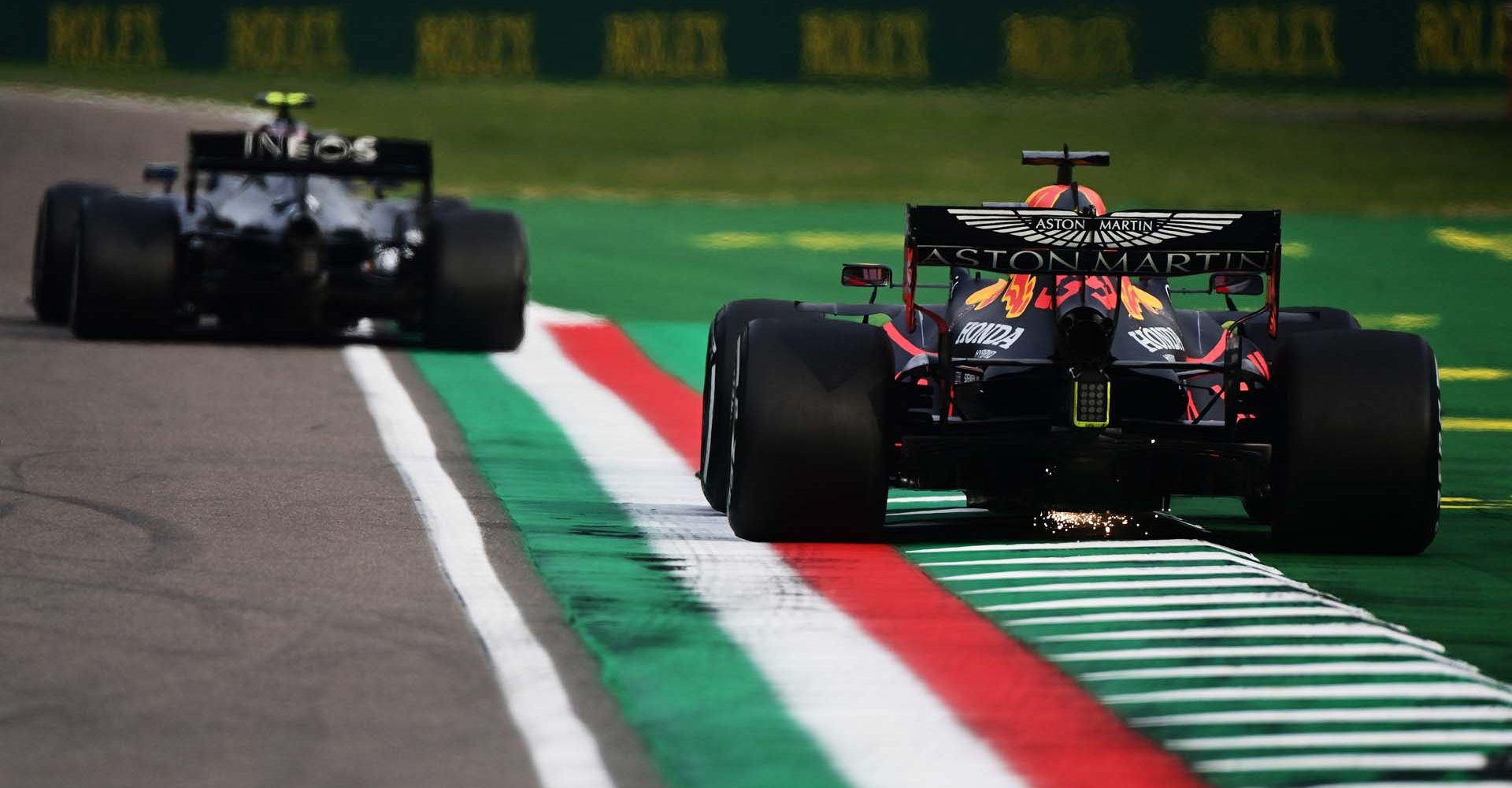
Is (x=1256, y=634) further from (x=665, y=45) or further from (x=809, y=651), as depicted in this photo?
(x=665, y=45)

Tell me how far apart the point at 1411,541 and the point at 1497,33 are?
3262 centimetres

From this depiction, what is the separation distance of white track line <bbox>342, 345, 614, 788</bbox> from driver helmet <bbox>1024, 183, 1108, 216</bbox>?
2.53 m

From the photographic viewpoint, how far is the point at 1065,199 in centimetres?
1068

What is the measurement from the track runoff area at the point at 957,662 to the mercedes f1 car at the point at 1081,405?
0.24 m

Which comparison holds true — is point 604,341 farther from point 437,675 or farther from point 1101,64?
point 1101,64

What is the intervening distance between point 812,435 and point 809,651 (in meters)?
1.82

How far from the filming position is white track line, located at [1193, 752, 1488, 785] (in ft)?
20.2

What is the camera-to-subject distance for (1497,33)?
133 feet

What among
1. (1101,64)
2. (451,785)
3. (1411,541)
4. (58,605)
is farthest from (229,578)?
(1101,64)

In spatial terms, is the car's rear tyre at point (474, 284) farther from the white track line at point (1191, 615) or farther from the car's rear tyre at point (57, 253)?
the white track line at point (1191, 615)

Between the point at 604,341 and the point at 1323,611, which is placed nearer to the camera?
the point at 1323,611

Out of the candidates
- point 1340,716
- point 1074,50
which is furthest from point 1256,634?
point 1074,50

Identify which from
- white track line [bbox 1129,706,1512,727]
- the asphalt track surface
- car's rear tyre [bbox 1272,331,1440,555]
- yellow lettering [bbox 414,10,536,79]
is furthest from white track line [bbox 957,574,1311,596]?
yellow lettering [bbox 414,10,536,79]

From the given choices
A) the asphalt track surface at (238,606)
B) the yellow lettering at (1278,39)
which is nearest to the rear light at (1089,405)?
the asphalt track surface at (238,606)
